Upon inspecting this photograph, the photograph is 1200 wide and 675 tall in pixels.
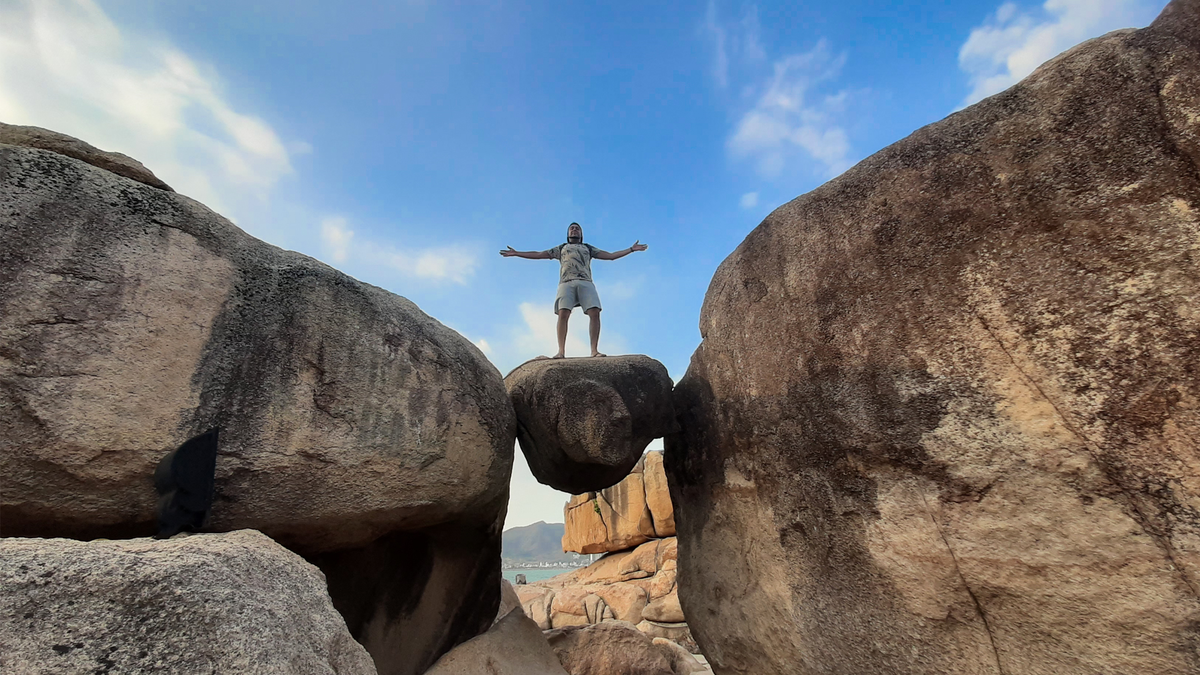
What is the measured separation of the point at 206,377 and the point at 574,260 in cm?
376

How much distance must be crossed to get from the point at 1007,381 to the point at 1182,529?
2.49 ft

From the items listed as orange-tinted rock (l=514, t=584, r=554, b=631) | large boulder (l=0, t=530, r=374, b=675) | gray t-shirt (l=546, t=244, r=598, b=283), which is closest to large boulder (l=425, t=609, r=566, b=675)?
large boulder (l=0, t=530, r=374, b=675)

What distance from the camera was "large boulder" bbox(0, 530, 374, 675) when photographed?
1465 millimetres

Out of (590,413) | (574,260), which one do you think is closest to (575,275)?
(574,260)

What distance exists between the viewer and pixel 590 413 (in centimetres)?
448

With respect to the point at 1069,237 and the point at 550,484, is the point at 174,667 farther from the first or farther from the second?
the point at 550,484

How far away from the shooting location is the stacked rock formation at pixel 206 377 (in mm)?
2672

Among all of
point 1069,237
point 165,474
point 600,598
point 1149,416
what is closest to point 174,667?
point 165,474

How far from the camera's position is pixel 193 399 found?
297 centimetres

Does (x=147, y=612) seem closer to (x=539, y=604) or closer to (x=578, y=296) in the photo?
(x=578, y=296)

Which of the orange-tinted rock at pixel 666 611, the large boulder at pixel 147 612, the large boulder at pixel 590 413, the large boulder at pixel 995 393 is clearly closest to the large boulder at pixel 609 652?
the large boulder at pixel 590 413

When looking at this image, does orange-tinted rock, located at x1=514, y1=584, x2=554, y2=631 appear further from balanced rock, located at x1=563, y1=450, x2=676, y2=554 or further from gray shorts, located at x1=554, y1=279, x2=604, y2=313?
gray shorts, located at x1=554, y1=279, x2=604, y2=313

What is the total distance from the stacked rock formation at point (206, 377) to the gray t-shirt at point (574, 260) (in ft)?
7.13

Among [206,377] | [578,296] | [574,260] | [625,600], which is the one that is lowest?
[625,600]
